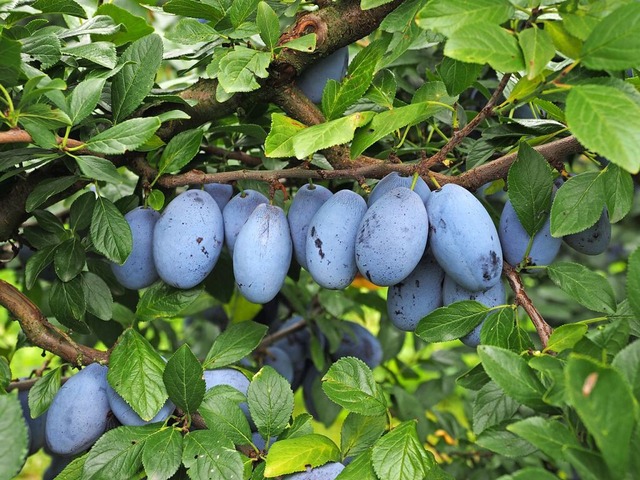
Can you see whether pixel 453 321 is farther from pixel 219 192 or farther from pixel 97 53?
pixel 97 53

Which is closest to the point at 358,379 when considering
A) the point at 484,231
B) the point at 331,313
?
the point at 484,231

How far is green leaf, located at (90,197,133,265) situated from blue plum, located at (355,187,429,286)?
29 centimetres

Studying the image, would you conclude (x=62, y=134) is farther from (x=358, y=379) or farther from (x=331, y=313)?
(x=331, y=313)

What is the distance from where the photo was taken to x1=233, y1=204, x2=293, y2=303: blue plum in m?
0.91

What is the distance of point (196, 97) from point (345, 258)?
0.32m

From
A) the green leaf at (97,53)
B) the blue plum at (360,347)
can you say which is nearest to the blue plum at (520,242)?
the green leaf at (97,53)

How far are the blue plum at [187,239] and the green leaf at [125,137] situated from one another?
0.17 m

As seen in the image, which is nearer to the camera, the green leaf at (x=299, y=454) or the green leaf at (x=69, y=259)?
the green leaf at (x=299, y=454)

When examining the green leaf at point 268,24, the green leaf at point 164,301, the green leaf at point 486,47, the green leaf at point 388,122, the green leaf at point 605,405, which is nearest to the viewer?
the green leaf at point 605,405

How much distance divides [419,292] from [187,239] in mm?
309

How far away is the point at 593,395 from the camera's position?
0.53 meters

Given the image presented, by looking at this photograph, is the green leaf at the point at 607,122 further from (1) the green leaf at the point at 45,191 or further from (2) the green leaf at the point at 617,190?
(1) the green leaf at the point at 45,191

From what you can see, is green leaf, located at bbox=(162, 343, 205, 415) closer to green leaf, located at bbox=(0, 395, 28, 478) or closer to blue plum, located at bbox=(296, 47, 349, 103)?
green leaf, located at bbox=(0, 395, 28, 478)

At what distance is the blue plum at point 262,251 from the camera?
2.99 ft
